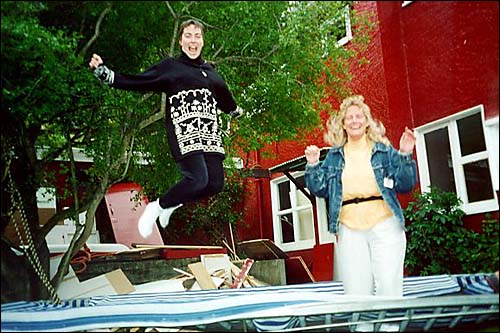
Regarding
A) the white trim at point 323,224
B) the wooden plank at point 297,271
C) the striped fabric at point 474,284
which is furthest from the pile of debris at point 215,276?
the striped fabric at point 474,284

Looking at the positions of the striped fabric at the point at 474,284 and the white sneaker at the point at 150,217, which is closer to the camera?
the striped fabric at the point at 474,284

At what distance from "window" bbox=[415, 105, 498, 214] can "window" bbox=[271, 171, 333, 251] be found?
0.76 m

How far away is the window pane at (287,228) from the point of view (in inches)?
155

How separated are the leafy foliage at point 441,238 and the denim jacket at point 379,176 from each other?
411 millimetres

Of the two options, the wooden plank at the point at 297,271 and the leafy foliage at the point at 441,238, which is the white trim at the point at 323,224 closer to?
the wooden plank at the point at 297,271

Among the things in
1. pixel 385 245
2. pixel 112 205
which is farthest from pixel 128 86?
pixel 385 245

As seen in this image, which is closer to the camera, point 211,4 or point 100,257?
point 211,4

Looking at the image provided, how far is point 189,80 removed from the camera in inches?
134

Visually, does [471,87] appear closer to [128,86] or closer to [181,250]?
[128,86]

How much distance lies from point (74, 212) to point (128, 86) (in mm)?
1058

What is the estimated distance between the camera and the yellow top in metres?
2.92

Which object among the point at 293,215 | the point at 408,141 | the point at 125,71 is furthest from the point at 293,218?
the point at 125,71

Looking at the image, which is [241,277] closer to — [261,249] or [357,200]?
[261,249]

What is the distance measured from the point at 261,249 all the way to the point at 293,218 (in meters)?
0.40
